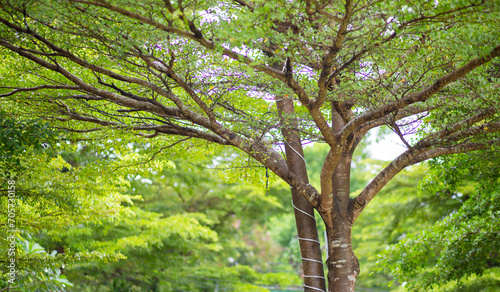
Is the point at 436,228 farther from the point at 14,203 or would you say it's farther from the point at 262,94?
the point at 14,203

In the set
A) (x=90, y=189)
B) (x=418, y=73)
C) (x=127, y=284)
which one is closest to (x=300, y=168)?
(x=418, y=73)

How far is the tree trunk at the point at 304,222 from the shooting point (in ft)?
13.9

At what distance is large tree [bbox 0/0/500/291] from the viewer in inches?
92.8

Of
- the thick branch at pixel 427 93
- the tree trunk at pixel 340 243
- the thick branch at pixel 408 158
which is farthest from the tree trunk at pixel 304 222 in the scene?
the thick branch at pixel 427 93

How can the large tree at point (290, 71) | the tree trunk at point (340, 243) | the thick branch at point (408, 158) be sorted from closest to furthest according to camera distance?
the large tree at point (290, 71)
the thick branch at point (408, 158)
the tree trunk at point (340, 243)

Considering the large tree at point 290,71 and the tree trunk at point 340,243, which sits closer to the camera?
the large tree at point 290,71

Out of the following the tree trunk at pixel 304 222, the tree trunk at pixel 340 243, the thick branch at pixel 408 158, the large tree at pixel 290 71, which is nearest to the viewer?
the large tree at pixel 290 71

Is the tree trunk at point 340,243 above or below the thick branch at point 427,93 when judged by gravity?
below

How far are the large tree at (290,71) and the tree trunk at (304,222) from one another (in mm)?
13

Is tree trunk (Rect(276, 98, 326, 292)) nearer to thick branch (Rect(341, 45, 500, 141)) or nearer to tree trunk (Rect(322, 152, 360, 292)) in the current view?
tree trunk (Rect(322, 152, 360, 292))

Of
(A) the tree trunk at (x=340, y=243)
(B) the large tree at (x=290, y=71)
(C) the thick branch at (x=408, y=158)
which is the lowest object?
(A) the tree trunk at (x=340, y=243)

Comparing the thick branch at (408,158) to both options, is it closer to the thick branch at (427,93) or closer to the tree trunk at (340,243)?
the tree trunk at (340,243)

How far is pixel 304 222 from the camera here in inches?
175

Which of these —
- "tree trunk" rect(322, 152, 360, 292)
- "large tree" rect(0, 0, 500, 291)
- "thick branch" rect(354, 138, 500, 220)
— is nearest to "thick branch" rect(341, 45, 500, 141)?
"large tree" rect(0, 0, 500, 291)
